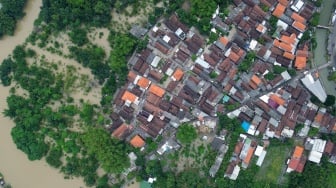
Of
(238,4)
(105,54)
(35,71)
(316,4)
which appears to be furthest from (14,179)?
(316,4)

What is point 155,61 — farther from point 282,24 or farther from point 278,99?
point 282,24

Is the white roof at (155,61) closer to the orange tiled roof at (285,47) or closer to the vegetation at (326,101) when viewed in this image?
the orange tiled roof at (285,47)

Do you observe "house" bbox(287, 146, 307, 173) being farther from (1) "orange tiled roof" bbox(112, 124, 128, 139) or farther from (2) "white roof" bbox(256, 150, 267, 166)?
(1) "orange tiled roof" bbox(112, 124, 128, 139)

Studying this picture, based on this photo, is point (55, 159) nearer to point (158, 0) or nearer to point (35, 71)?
point (35, 71)

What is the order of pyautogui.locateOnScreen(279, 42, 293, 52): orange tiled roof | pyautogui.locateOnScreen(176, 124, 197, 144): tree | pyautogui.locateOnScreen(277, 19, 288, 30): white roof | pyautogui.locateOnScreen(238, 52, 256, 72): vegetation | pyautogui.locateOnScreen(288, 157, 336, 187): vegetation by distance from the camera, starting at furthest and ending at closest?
pyautogui.locateOnScreen(277, 19, 288, 30): white roof, pyautogui.locateOnScreen(279, 42, 293, 52): orange tiled roof, pyautogui.locateOnScreen(238, 52, 256, 72): vegetation, pyautogui.locateOnScreen(288, 157, 336, 187): vegetation, pyautogui.locateOnScreen(176, 124, 197, 144): tree

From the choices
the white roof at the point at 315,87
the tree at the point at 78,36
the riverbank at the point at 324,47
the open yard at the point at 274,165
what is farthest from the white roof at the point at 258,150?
the tree at the point at 78,36

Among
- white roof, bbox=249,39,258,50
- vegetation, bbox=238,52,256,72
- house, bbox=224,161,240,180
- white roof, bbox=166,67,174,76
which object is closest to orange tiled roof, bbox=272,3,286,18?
white roof, bbox=249,39,258,50
